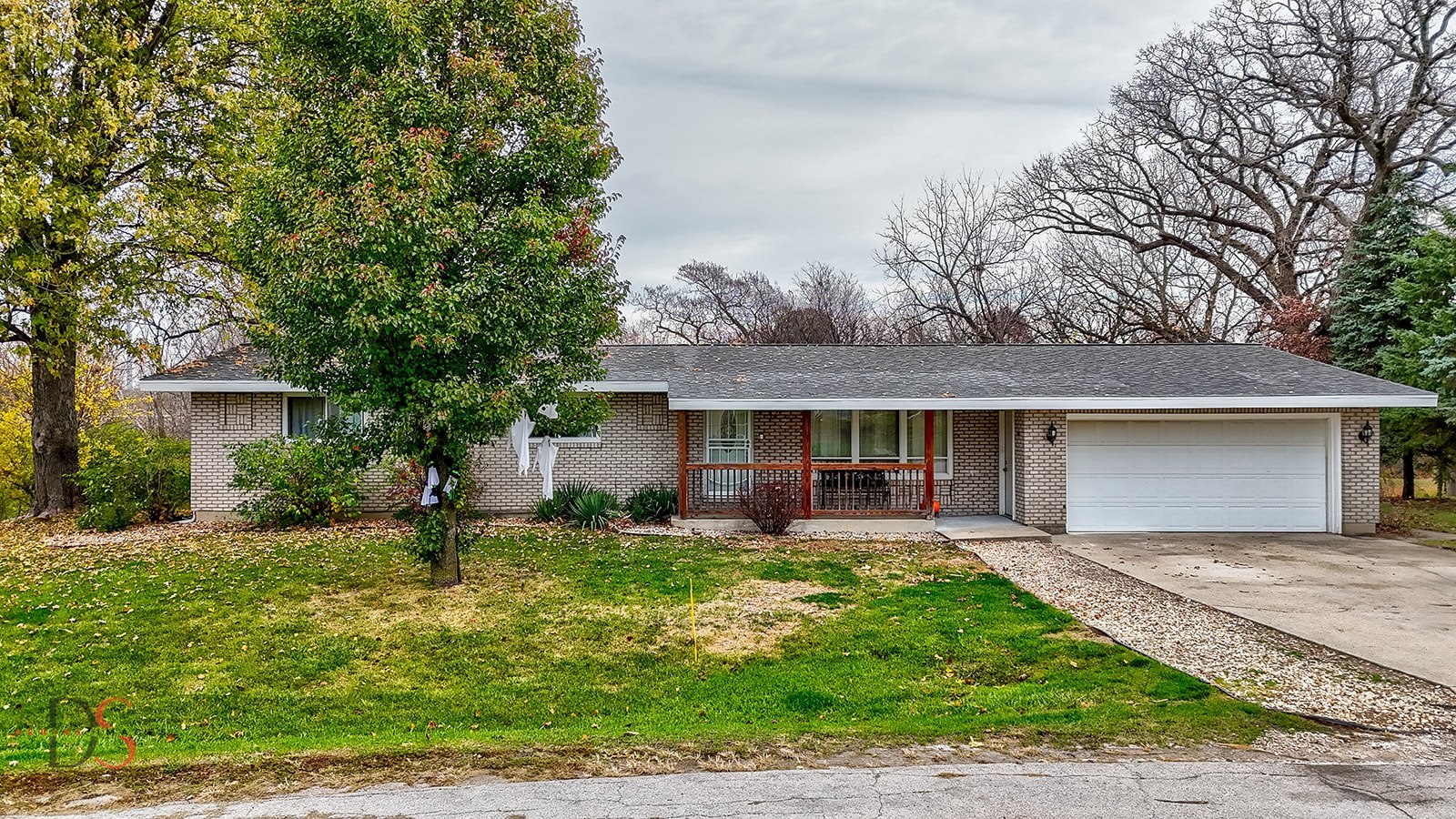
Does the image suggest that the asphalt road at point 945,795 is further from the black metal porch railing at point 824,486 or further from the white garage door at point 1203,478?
the white garage door at point 1203,478

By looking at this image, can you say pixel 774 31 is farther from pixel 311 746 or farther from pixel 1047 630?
pixel 311 746

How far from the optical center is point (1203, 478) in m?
13.0

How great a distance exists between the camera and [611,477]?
14.2 metres

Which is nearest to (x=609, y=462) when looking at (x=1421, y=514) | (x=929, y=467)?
(x=929, y=467)

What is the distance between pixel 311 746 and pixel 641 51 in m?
16.0

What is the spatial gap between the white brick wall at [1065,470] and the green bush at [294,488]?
1119cm

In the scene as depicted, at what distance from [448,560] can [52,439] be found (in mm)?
11230

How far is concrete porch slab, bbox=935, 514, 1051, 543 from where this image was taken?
12.1 metres

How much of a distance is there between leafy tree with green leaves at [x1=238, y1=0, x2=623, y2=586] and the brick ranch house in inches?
171

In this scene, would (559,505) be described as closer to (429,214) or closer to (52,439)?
(429,214)

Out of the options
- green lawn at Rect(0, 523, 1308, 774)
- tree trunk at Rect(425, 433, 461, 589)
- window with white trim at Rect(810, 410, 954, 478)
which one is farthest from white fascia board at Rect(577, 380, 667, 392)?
tree trunk at Rect(425, 433, 461, 589)

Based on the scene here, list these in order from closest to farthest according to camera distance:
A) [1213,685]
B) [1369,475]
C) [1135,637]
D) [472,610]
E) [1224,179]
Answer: [1213,685] → [1135,637] → [472,610] → [1369,475] → [1224,179]

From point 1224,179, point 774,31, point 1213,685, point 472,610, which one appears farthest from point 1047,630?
point 1224,179

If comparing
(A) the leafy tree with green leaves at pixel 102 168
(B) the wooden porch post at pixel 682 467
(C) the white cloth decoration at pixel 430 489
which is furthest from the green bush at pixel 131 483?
(B) the wooden porch post at pixel 682 467
